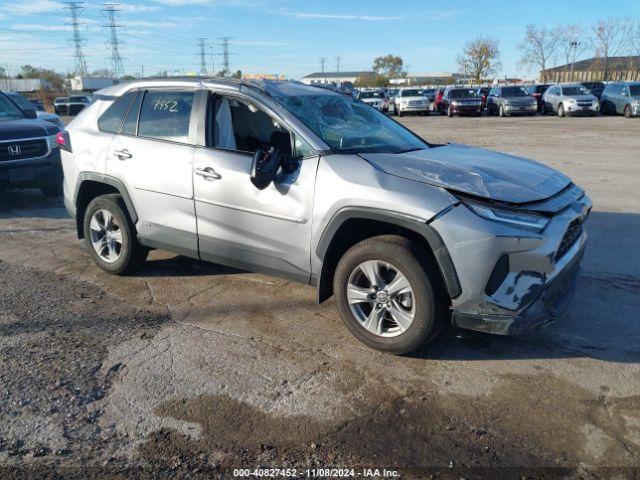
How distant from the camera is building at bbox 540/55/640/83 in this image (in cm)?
6600

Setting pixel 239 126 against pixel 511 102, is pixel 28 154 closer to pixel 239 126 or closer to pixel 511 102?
pixel 239 126

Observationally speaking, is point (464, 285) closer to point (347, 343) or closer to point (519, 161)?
point (347, 343)

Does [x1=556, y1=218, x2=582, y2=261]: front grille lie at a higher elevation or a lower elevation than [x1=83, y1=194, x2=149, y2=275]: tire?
higher

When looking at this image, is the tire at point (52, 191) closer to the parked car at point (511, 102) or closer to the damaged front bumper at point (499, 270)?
the damaged front bumper at point (499, 270)

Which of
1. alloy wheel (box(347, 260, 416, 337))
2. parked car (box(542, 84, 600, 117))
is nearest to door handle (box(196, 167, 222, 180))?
alloy wheel (box(347, 260, 416, 337))

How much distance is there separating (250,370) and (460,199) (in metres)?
1.74

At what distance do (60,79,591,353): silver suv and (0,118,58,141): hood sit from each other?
3.54m

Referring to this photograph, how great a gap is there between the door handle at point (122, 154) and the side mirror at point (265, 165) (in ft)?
5.35

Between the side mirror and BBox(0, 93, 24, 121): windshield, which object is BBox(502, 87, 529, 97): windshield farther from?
the side mirror

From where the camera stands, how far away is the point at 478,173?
402 centimetres

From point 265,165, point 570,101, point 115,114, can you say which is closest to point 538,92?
point 570,101

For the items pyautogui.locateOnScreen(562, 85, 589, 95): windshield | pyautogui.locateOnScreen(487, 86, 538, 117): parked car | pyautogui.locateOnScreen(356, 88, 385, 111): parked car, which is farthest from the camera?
pyautogui.locateOnScreen(356, 88, 385, 111): parked car

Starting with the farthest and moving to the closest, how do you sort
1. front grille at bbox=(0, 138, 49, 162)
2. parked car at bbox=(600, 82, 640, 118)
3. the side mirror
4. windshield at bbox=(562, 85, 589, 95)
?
windshield at bbox=(562, 85, 589, 95), parked car at bbox=(600, 82, 640, 118), front grille at bbox=(0, 138, 49, 162), the side mirror

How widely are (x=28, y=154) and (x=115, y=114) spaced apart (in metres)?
4.06
